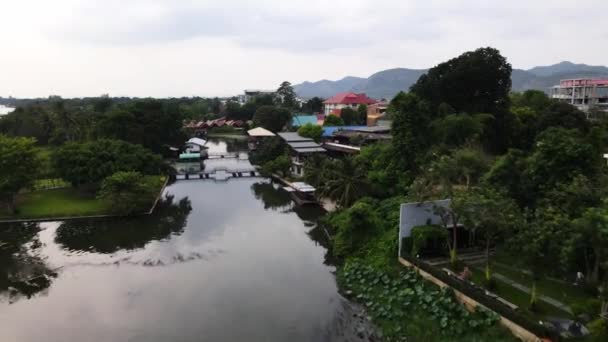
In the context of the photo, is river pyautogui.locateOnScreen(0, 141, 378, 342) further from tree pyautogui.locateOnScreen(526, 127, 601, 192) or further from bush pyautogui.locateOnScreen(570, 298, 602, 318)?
tree pyautogui.locateOnScreen(526, 127, 601, 192)

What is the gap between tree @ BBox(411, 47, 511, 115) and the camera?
33.4 m

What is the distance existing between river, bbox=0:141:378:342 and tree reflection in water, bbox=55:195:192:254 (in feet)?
0.20

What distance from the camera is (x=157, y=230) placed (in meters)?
24.6

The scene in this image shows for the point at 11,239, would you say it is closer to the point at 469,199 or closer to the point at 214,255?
the point at 214,255

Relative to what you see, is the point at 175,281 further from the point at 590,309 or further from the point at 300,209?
the point at 590,309

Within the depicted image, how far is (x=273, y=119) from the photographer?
66188 millimetres

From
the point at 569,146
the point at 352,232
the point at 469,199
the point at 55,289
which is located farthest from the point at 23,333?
the point at 569,146

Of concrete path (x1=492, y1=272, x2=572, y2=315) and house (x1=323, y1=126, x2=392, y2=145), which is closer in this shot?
concrete path (x1=492, y1=272, x2=572, y2=315)

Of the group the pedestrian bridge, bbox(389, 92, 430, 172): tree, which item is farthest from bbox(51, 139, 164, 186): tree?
bbox(389, 92, 430, 172): tree

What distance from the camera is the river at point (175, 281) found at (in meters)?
13.8

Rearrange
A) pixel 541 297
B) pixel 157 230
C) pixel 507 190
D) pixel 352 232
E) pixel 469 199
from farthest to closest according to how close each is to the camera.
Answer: pixel 157 230 → pixel 352 232 → pixel 507 190 → pixel 469 199 → pixel 541 297

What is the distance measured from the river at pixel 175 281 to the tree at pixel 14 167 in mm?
2397

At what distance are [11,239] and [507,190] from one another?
25612 millimetres

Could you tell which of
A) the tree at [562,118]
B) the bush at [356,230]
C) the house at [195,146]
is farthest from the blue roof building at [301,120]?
the bush at [356,230]
